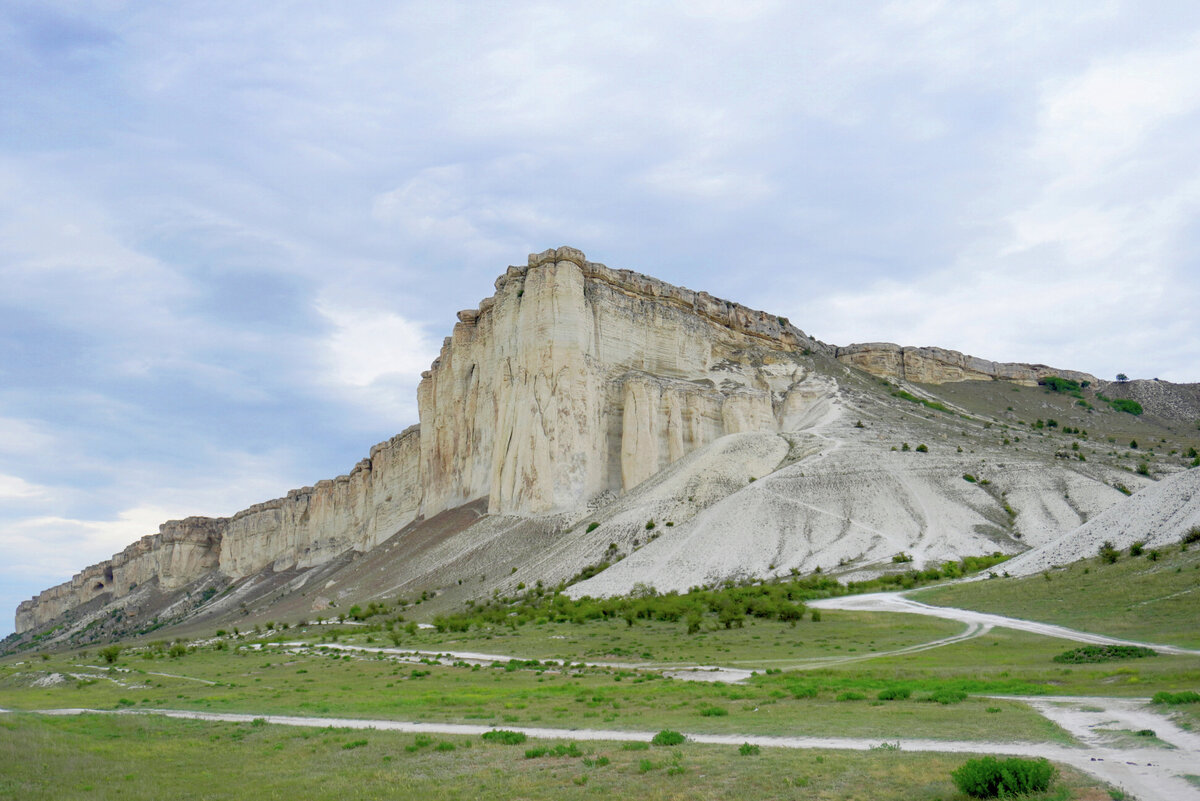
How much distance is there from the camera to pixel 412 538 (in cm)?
7825

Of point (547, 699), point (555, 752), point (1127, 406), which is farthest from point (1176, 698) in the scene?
point (1127, 406)

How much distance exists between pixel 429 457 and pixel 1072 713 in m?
82.7

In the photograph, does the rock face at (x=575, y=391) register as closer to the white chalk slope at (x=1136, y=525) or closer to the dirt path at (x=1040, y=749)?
the white chalk slope at (x=1136, y=525)

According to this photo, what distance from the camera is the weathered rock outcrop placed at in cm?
10975

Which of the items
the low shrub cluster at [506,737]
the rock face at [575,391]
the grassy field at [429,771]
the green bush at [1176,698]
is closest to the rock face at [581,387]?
the rock face at [575,391]

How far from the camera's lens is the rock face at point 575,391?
72562mm

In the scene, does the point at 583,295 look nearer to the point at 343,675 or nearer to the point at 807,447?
the point at 807,447

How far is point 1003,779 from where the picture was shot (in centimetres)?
848

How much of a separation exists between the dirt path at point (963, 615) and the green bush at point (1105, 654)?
2.25 ft

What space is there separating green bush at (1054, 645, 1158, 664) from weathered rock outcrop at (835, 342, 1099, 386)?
8796 centimetres

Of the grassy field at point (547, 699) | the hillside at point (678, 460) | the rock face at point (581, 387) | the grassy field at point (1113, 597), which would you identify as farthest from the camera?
the rock face at point (581, 387)

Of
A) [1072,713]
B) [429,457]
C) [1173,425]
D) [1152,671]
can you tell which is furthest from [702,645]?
[1173,425]

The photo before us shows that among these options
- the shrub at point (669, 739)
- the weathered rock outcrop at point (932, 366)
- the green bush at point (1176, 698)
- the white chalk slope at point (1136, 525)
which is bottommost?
the shrub at point (669, 739)

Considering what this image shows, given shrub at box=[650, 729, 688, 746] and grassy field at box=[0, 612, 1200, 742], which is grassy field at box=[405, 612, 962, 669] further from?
shrub at box=[650, 729, 688, 746]
